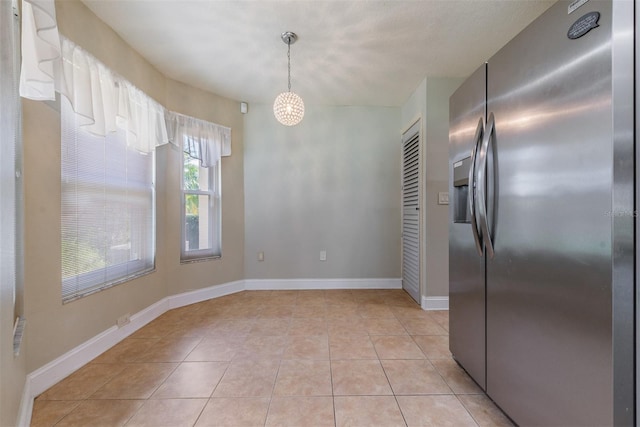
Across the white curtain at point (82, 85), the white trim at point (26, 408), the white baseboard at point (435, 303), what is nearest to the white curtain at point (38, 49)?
the white curtain at point (82, 85)

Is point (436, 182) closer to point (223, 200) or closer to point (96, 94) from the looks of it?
point (223, 200)

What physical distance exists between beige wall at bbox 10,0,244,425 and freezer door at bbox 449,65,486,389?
2141 millimetres

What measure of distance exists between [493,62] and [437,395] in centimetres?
179

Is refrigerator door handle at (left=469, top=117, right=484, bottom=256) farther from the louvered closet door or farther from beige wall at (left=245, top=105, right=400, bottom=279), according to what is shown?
beige wall at (left=245, top=105, right=400, bottom=279)

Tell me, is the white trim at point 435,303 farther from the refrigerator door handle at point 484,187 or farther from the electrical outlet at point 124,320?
the electrical outlet at point 124,320

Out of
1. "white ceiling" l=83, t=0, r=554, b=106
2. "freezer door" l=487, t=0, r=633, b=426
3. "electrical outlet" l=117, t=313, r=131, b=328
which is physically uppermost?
"white ceiling" l=83, t=0, r=554, b=106

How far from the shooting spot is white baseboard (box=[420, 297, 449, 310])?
281 centimetres

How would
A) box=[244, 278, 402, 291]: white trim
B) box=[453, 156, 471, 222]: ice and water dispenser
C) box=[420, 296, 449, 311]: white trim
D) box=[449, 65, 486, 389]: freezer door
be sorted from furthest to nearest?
box=[244, 278, 402, 291]: white trim < box=[420, 296, 449, 311]: white trim < box=[453, 156, 471, 222]: ice and water dispenser < box=[449, 65, 486, 389]: freezer door

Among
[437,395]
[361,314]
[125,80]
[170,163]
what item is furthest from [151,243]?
[437,395]

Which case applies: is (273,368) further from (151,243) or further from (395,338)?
(151,243)

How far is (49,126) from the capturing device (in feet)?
5.26

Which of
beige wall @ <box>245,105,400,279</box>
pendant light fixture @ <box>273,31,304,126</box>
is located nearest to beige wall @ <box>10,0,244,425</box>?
beige wall @ <box>245,105,400,279</box>

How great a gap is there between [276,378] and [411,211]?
7.83ft

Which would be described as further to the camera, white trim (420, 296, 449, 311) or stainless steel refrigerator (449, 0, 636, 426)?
white trim (420, 296, 449, 311)
